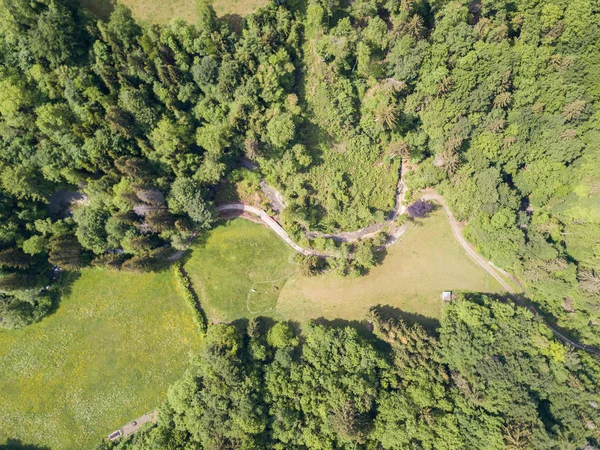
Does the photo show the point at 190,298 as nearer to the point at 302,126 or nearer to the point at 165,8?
the point at 302,126

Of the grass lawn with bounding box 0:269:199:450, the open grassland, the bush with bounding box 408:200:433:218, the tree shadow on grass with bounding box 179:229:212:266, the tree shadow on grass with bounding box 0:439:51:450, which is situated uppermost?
the open grassland

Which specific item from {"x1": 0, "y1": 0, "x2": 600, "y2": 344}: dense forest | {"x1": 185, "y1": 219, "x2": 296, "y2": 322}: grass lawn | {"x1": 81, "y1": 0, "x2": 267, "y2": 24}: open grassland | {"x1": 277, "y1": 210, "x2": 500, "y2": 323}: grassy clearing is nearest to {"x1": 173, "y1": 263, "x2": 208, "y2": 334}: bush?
{"x1": 185, "y1": 219, "x2": 296, "y2": 322}: grass lawn

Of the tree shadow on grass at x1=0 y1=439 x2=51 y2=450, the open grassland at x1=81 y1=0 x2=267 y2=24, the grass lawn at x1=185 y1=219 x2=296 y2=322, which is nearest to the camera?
the open grassland at x1=81 y1=0 x2=267 y2=24

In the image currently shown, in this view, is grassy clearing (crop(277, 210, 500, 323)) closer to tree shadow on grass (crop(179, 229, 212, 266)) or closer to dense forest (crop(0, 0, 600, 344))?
dense forest (crop(0, 0, 600, 344))

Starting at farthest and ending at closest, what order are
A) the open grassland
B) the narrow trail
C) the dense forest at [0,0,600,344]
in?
1. the narrow trail
2. the open grassland
3. the dense forest at [0,0,600,344]

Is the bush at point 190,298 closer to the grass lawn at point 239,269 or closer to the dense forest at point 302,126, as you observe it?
the grass lawn at point 239,269

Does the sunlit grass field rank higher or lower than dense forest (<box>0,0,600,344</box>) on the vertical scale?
lower

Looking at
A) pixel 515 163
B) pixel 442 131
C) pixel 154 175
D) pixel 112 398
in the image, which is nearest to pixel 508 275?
pixel 515 163

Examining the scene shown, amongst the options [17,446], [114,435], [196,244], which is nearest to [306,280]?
[196,244]
